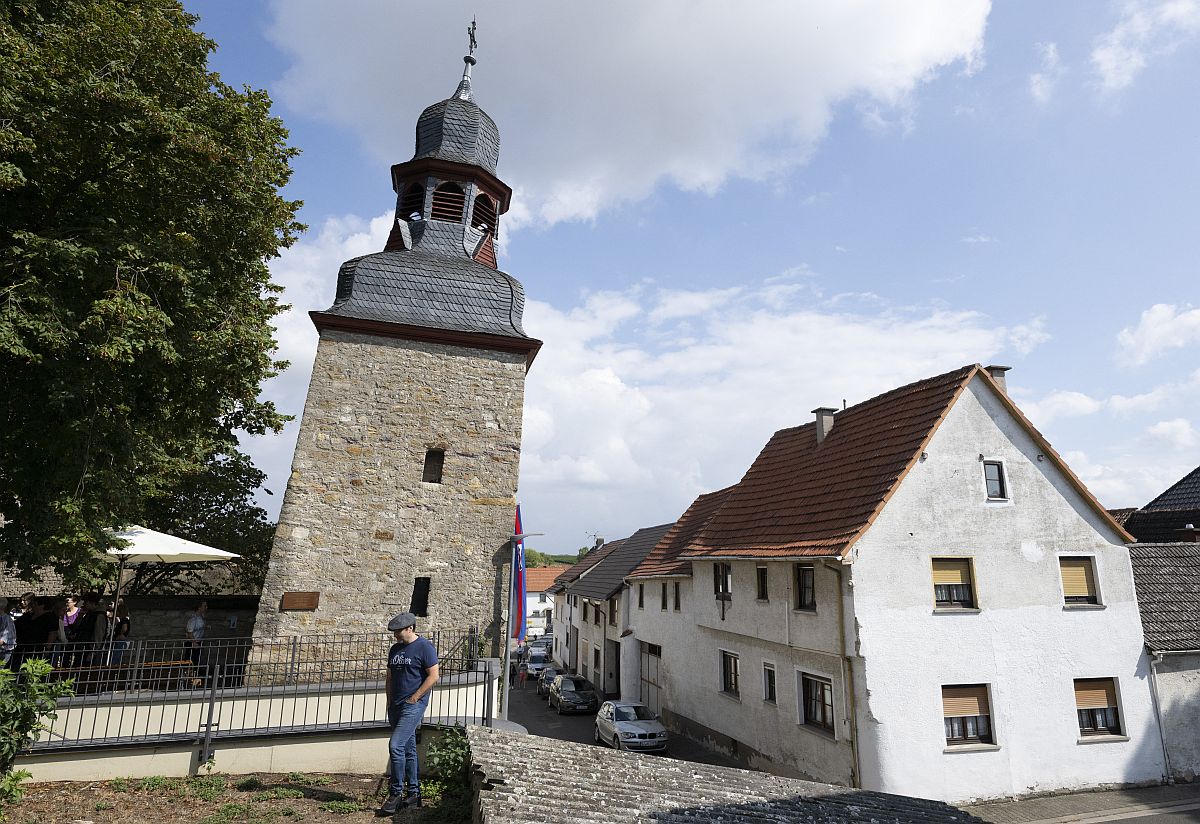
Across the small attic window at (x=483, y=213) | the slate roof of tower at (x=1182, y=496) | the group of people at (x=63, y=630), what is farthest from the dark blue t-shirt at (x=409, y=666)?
the slate roof of tower at (x=1182, y=496)

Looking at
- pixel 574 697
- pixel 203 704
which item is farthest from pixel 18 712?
pixel 574 697

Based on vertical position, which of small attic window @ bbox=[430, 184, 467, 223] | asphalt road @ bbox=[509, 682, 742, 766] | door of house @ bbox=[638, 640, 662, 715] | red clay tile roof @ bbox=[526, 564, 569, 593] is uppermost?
small attic window @ bbox=[430, 184, 467, 223]

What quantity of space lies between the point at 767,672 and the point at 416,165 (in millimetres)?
15247

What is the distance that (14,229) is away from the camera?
8719 mm

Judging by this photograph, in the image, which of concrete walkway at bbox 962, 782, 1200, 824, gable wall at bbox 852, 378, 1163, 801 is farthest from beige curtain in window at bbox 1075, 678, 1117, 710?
concrete walkway at bbox 962, 782, 1200, 824

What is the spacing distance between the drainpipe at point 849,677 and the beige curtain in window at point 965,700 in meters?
1.71

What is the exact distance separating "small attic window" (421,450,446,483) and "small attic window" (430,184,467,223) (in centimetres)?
636

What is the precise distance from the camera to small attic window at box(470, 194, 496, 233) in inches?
715

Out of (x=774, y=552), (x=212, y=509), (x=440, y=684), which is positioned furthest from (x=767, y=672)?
(x=212, y=509)

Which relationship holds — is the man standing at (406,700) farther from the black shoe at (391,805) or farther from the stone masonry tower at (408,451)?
the stone masonry tower at (408,451)

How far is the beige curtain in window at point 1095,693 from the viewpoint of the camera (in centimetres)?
1311

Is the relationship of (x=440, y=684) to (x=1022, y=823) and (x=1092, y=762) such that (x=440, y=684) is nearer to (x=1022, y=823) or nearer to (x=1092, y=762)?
(x=1022, y=823)

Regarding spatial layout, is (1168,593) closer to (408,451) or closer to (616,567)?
(408,451)

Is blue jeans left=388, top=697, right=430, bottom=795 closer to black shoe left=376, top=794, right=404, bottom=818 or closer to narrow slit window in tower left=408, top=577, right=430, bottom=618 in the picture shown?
black shoe left=376, top=794, right=404, bottom=818
